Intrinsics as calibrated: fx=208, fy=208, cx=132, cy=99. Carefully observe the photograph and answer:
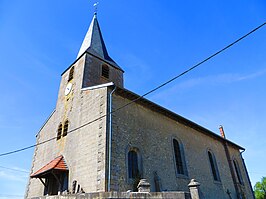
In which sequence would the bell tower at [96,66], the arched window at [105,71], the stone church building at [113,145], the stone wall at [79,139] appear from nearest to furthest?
the stone wall at [79,139]
the stone church building at [113,145]
the bell tower at [96,66]
the arched window at [105,71]

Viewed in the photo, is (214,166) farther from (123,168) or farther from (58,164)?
(58,164)

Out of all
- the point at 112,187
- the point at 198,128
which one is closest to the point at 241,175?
the point at 198,128

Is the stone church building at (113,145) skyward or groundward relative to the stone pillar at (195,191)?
skyward

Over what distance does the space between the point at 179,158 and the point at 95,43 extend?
1021 cm

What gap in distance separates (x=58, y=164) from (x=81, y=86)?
4246 millimetres

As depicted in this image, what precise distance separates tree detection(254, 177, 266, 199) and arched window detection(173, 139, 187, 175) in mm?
27332

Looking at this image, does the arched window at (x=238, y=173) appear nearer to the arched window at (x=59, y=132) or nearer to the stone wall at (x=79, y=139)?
the stone wall at (x=79, y=139)

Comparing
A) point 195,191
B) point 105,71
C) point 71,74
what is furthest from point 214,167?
point 71,74

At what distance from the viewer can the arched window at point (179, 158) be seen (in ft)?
36.9

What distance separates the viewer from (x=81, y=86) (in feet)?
37.8

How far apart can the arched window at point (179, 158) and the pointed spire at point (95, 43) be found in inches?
266

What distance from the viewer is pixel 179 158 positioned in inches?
459

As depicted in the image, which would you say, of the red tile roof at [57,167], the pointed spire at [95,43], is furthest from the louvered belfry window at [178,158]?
the pointed spire at [95,43]

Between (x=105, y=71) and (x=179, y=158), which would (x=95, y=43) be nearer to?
(x=105, y=71)
